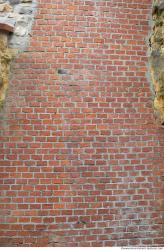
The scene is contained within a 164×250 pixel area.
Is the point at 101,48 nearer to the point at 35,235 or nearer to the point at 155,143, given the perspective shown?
the point at 155,143

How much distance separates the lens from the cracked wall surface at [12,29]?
3629mm

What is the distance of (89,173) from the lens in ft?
11.5

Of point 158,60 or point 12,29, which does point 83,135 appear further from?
point 12,29

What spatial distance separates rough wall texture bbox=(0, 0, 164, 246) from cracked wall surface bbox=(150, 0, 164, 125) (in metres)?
0.10

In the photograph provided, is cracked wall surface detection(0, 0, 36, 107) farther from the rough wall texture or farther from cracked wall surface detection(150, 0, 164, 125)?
cracked wall surface detection(150, 0, 164, 125)

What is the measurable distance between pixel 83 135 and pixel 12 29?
61.0 inches

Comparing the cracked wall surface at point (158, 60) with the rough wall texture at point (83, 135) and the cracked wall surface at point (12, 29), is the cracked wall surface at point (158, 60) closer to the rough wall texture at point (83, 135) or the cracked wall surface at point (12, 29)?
the rough wall texture at point (83, 135)

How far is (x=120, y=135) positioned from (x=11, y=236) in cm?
167

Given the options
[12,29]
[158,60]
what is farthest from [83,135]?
[12,29]

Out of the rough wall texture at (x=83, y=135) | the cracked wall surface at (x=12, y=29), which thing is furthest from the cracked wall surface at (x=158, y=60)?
the cracked wall surface at (x=12, y=29)

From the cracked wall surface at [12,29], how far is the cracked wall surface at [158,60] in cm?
154

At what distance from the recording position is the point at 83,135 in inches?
141

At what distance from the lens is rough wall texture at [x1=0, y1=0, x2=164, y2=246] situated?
3.41 meters

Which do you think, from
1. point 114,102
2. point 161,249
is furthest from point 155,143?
point 161,249
